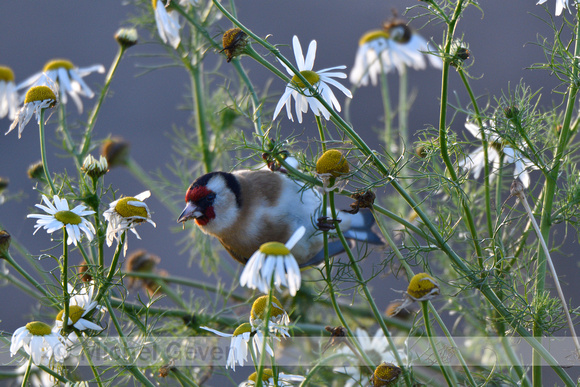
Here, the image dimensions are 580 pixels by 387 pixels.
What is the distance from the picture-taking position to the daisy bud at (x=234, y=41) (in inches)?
27.2

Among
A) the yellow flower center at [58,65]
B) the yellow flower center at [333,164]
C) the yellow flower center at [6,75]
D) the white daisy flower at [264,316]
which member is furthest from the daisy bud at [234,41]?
the yellow flower center at [6,75]

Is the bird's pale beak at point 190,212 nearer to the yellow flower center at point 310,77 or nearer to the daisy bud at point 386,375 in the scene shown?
the yellow flower center at point 310,77

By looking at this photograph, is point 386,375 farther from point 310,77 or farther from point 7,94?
point 7,94

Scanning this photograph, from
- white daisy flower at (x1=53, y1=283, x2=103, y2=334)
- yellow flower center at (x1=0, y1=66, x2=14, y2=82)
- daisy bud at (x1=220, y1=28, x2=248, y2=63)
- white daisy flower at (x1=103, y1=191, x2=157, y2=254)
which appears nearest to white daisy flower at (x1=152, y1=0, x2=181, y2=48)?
daisy bud at (x1=220, y1=28, x2=248, y2=63)

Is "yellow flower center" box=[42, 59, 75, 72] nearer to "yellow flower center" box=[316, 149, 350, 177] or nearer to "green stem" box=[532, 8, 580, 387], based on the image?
"yellow flower center" box=[316, 149, 350, 177]

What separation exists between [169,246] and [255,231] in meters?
1.30

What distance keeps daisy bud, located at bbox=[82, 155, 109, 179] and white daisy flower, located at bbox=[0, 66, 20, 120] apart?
1.12ft

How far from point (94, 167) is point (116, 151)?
0.55 metres

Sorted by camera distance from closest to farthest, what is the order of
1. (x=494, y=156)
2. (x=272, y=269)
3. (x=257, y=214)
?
(x=272, y=269)
(x=494, y=156)
(x=257, y=214)

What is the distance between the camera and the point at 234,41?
0.69 metres

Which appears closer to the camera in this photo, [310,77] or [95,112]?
[310,77]

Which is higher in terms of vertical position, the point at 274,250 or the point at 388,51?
the point at 388,51

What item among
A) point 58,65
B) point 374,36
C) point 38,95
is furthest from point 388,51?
point 38,95

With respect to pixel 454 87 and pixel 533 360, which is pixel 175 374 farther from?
pixel 454 87
